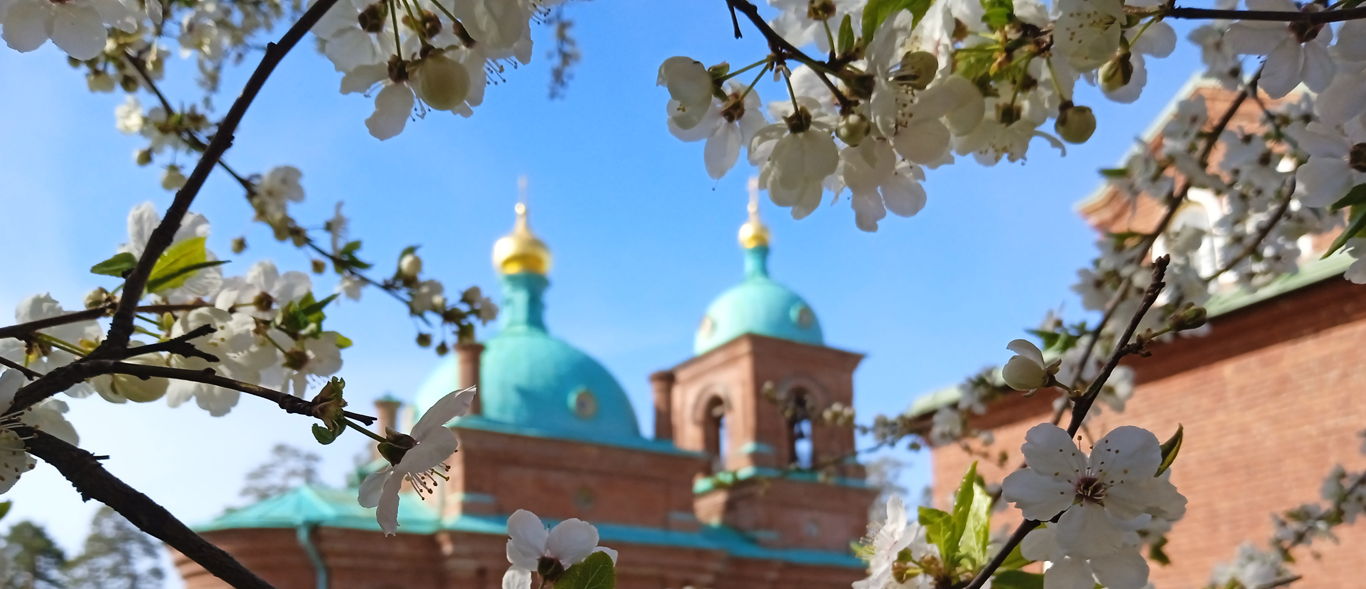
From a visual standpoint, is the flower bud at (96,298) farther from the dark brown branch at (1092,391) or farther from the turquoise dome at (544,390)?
the turquoise dome at (544,390)

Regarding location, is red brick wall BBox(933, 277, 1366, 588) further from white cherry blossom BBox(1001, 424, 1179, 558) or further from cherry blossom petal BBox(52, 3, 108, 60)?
cherry blossom petal BBox(52, 3, 108, 60)

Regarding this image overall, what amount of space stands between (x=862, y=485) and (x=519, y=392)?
21.4 feet

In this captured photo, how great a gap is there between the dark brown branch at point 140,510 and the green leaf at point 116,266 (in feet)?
1.57

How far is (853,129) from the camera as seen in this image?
101 centimetres

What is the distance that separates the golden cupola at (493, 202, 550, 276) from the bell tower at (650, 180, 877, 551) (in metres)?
2.76

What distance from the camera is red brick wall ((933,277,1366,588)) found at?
732 centimetres

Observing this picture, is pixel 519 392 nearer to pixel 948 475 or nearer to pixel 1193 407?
pixel 948 475

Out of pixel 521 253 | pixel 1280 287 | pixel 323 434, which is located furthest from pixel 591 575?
pixel 521 253

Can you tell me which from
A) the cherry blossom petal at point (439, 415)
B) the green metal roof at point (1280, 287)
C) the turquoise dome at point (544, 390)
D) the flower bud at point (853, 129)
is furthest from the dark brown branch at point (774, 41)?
the turquoise dome at point (544, 390)

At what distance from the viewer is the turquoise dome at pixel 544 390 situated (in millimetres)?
16391

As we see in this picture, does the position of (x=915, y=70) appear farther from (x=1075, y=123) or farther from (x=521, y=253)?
(x=521, y=253)

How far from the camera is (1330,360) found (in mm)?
7520

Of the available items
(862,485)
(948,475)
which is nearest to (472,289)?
(948,475)

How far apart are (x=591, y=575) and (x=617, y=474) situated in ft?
52.1
